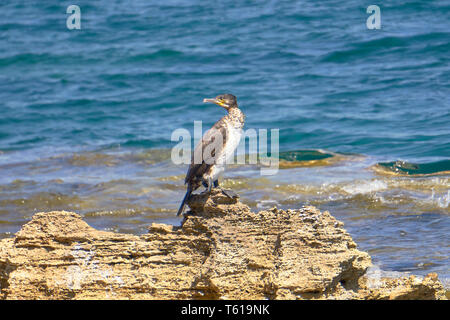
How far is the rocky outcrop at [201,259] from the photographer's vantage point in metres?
4.07

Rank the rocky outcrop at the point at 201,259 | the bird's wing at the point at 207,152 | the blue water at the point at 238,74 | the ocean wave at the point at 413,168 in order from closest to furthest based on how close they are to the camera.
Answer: the rocky outcrop at the point at 201,259 → the bird's wing at the point at 207,152 → the ocean wave at the point at 413,168 → the blue water at the point at 238,74

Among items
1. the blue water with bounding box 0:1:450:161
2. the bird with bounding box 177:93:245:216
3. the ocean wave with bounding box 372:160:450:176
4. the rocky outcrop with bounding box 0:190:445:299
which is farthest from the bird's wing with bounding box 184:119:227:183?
the blue water with bounding box 0:1:450:161

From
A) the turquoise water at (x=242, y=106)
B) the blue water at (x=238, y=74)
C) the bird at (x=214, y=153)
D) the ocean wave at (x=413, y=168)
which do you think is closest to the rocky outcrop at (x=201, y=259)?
the bird at (x=214, y=153)

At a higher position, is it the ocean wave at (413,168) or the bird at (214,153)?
the bird at (214,153)

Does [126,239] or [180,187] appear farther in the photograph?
[180,187]

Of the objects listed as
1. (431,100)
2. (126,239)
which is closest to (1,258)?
(126,239)

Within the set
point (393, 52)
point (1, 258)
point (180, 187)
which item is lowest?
point (180, 187)

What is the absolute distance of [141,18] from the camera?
19.9 m

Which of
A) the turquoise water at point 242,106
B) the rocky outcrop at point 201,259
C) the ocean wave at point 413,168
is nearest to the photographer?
the rocky outcrop at point 201,259

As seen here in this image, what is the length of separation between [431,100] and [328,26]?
521 centimetres

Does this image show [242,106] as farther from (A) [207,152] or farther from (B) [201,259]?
(B) [201,259]

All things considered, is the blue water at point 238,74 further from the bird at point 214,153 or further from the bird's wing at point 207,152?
the bird's wing at point 207,152

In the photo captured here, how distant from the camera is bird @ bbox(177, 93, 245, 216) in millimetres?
5070

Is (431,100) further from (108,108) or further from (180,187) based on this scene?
(108,108)
